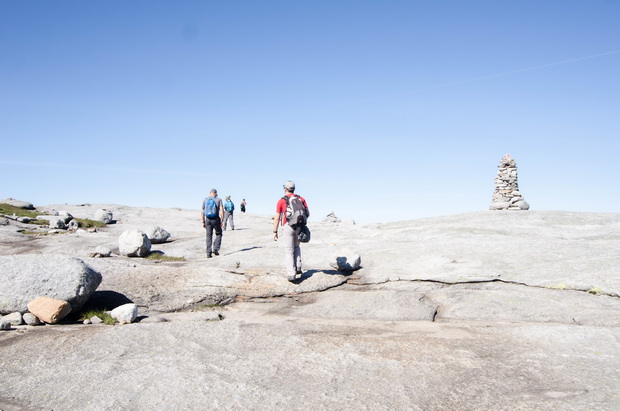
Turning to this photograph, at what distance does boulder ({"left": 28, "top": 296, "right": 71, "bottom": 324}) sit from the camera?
939cm

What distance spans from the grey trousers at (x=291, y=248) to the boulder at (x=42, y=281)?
5.20m

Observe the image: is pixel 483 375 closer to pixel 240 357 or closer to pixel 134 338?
pixel 240 357

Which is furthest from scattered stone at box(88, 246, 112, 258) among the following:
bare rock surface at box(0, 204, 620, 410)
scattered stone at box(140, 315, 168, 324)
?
scattered stone at box(140, 315, 168, 324)

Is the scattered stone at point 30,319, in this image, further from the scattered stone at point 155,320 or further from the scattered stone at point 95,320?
the scattered stone at point 155,320

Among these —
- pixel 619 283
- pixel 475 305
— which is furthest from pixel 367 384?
pixel 619 283

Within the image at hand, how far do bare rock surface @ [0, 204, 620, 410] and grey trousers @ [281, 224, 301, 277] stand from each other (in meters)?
0.48

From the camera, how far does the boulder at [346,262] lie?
1531 cm

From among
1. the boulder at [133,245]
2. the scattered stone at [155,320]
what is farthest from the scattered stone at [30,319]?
the boulder at [133,245]

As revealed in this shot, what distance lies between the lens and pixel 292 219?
13156mm

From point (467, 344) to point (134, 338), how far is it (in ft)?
19.8

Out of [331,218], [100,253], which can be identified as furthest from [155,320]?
[331,218]

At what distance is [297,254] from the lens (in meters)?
13.9

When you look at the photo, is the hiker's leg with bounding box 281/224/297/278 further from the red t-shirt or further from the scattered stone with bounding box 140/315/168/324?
the scattered stone with bounding box 140/315/168/324

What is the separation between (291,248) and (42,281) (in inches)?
257
